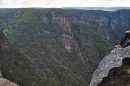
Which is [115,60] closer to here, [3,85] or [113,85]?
[113,85]

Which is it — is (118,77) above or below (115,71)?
below

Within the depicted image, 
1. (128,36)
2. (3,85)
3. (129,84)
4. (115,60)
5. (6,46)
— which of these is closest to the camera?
(129,84)

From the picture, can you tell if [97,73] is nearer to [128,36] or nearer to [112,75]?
[112,75]

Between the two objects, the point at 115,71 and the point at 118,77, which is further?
the point at 115,71

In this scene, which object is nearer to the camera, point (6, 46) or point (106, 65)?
point (106, 65)

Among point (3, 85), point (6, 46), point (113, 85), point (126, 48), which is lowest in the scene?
point (6, 46)

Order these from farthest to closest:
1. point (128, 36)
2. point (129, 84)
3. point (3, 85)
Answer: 1. point (3, 85)
2. point (128, 36)
3. point (129, 84)

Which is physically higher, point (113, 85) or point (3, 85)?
point (113, 85)

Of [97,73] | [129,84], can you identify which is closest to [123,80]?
[129,84]
